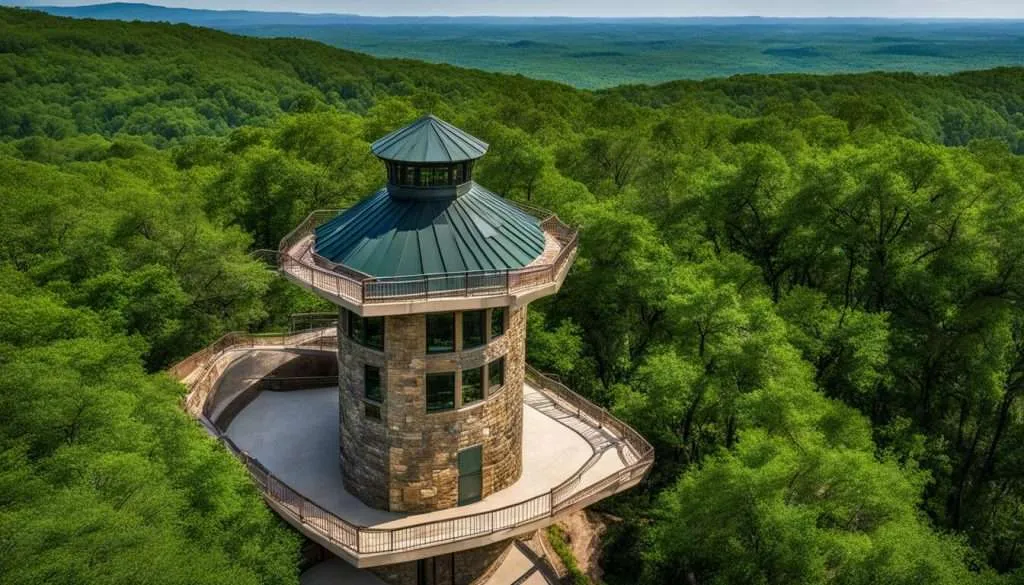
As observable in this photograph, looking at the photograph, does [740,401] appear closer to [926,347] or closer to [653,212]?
[926,347]

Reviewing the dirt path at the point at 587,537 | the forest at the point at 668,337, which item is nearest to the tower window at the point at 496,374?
the dirt path at the point at 587,537

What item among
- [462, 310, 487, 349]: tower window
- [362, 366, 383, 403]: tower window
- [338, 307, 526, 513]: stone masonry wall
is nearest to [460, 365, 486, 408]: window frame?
[338, 307, 526, 513]: stone masonry wall

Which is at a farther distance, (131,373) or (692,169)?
(692,169)

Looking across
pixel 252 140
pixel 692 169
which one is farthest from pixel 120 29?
pixel 692 169

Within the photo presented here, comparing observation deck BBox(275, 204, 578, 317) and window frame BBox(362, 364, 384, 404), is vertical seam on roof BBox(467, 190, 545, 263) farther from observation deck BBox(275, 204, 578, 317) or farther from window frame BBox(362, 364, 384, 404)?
window frame BBox(362, 364, 384, 404)

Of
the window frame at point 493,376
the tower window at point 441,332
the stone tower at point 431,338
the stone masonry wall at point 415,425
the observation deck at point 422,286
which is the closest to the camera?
the observation deck at point 422,286

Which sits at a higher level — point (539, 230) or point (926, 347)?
point (539, 230)

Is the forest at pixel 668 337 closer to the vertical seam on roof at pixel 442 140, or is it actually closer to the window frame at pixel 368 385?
the window frame at pixel 368 385

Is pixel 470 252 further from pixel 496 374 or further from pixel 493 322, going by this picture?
pixel 496 374
